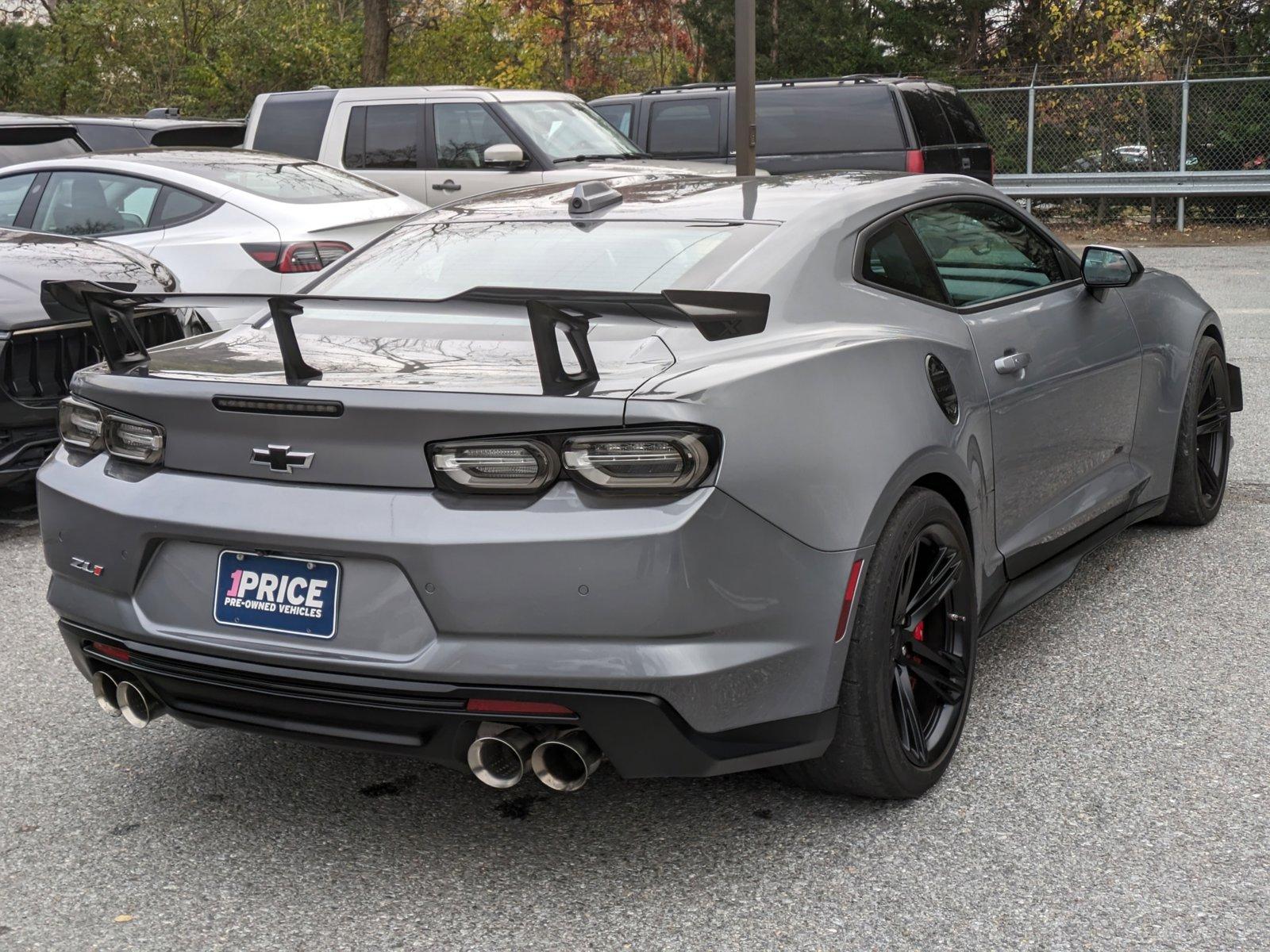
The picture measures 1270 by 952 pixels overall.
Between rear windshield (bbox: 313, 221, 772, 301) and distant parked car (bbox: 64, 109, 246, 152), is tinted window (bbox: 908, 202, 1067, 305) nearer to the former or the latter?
rear windshield (bbox: 313, 221, 772, 301)

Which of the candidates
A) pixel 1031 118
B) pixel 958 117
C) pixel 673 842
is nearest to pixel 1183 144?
pixel 1031 118

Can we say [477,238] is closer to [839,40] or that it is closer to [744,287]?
[744,287]

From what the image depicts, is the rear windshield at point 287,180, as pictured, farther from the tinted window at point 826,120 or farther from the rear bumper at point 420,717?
the tinted window at point 826,120

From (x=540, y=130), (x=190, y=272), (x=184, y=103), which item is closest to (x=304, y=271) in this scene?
(x=190, y=272)

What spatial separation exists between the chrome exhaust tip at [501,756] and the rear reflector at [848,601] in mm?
699

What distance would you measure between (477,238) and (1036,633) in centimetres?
224

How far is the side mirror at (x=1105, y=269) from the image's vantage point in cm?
466

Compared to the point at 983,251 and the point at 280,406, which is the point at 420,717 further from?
the point at 983,251

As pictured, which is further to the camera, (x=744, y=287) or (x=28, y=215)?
(x=28, y=215)

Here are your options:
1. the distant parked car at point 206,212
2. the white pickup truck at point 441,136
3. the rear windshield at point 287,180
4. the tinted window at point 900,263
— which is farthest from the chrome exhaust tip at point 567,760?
the white pickup truck at point 441,136

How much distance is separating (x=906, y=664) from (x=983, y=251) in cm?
154

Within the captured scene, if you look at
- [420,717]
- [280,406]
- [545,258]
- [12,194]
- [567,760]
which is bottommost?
[567,760]

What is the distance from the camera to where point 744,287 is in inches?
134

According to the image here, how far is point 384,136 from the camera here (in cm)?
1236
